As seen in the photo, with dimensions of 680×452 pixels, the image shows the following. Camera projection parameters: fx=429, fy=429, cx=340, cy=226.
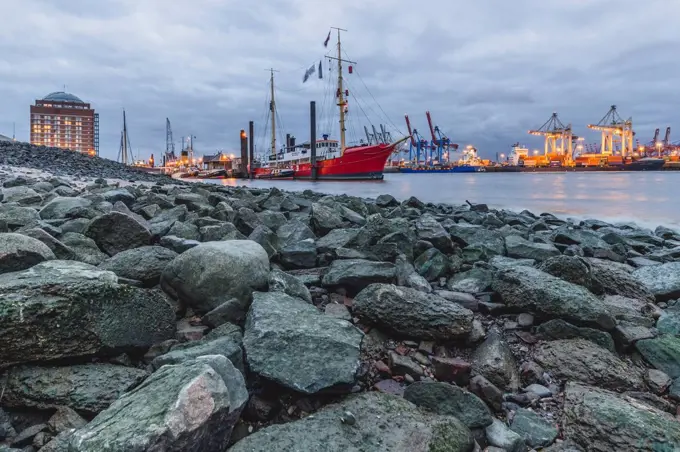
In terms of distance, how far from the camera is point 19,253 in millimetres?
2148

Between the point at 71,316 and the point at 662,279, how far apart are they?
374 cm

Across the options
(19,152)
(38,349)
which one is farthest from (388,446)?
(19,152)

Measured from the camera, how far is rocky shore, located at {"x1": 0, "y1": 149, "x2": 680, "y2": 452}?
139 centimetres

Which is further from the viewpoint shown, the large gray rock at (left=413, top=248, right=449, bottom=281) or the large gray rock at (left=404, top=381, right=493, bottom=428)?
the large gray rock at (left=413, top=248, right=449, bottom=281)

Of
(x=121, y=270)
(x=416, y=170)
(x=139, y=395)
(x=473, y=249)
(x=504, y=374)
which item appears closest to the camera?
(x=139, y=395)

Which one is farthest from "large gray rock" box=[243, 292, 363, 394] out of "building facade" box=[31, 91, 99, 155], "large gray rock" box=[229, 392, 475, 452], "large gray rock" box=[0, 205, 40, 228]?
"building facade" box=[31, 91, 99, 155]

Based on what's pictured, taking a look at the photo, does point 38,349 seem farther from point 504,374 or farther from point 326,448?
point 504,374

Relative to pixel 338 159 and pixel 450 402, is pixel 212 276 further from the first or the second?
pixel 338 159

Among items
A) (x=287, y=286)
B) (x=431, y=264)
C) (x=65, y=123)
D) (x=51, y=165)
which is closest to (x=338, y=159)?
(x=51, y=165)

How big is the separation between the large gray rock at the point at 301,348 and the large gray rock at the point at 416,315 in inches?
12.0

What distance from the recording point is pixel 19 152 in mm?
16984

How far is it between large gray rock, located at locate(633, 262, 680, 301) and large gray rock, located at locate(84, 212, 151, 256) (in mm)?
3702

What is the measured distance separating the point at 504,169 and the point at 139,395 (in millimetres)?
97874

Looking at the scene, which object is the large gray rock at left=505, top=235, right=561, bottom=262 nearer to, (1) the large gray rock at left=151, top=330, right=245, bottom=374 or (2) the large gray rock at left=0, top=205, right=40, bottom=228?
(1) the large gray rock at left=151, top=330, right=245, bottom=374
